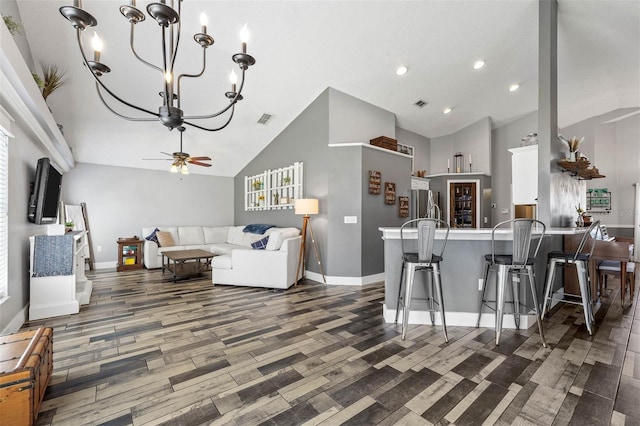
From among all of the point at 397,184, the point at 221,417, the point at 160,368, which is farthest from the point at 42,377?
the point at 397,184

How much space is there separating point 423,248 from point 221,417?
2.05 metres

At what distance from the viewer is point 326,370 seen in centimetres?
214

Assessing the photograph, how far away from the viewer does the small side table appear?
6203mm

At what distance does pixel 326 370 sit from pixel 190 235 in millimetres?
6200

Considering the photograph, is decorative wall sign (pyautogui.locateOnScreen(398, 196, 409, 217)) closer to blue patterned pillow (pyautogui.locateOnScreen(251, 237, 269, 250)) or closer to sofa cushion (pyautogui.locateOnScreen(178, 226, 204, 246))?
blue patterned pillow (pyautogui.locateOnScreen(251, 237, 269, 250))

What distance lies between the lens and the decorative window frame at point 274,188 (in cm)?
588

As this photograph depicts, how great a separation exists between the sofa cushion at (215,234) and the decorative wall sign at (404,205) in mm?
4831

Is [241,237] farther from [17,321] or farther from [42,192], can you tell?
[17,321]

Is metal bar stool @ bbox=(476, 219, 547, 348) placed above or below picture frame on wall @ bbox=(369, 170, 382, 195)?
below

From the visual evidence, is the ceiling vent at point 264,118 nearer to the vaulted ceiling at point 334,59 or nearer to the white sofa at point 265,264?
the vaulted ceiling at point 334,59

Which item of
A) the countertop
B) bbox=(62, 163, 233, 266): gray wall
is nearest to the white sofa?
the countertop

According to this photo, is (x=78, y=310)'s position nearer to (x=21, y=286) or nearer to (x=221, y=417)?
(x=21, y=286)

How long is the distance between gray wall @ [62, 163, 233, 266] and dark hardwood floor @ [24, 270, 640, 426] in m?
3.84

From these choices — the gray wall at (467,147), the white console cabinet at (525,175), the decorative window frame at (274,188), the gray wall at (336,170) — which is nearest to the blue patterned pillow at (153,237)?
the decorative window frame at (274,188)
